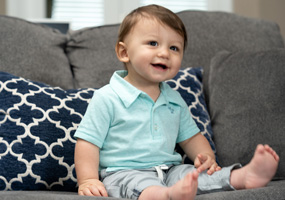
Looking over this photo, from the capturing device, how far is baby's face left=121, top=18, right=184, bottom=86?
1342mm

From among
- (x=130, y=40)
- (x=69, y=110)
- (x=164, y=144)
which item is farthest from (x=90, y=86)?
(x=164, y=144)

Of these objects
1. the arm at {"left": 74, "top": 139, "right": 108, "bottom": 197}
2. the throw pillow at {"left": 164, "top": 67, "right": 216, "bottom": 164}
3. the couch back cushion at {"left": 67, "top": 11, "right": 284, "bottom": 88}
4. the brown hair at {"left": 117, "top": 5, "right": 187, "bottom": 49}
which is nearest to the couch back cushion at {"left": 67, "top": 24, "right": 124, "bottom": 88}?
the couch back cushion at {"left": 67, "top": 11, "right": 284, "bottom": 88}

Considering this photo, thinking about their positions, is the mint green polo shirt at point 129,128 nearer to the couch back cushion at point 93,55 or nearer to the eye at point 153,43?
the eye at point 153,43

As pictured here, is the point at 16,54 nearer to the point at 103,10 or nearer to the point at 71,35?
the point at 71,35

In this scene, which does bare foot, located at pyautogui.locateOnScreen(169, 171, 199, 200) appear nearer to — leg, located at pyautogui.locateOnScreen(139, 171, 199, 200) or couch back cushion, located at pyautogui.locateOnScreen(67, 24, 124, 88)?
leg, located at pyautogui.locateOnScreen(139, 171, 199, 200)

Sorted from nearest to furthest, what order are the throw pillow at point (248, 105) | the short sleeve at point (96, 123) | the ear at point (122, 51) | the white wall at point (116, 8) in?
the short sleeve at point (96, 123) < the ear at point (122, 51) < the throw pillow at point (248, 105) < the white wall at point (116, 8)

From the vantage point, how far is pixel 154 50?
52.7 inches

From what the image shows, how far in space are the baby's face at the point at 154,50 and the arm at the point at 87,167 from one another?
30 centimetres

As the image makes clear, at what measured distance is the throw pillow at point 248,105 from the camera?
1.56 meters

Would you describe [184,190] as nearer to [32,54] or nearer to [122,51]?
[122,51]

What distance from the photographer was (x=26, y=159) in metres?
1.35

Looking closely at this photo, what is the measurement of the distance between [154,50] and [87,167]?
0.42m

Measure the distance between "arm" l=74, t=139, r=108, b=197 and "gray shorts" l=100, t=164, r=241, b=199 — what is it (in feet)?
0.15

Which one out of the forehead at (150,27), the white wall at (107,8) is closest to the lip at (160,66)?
the forehead at (150,27)
